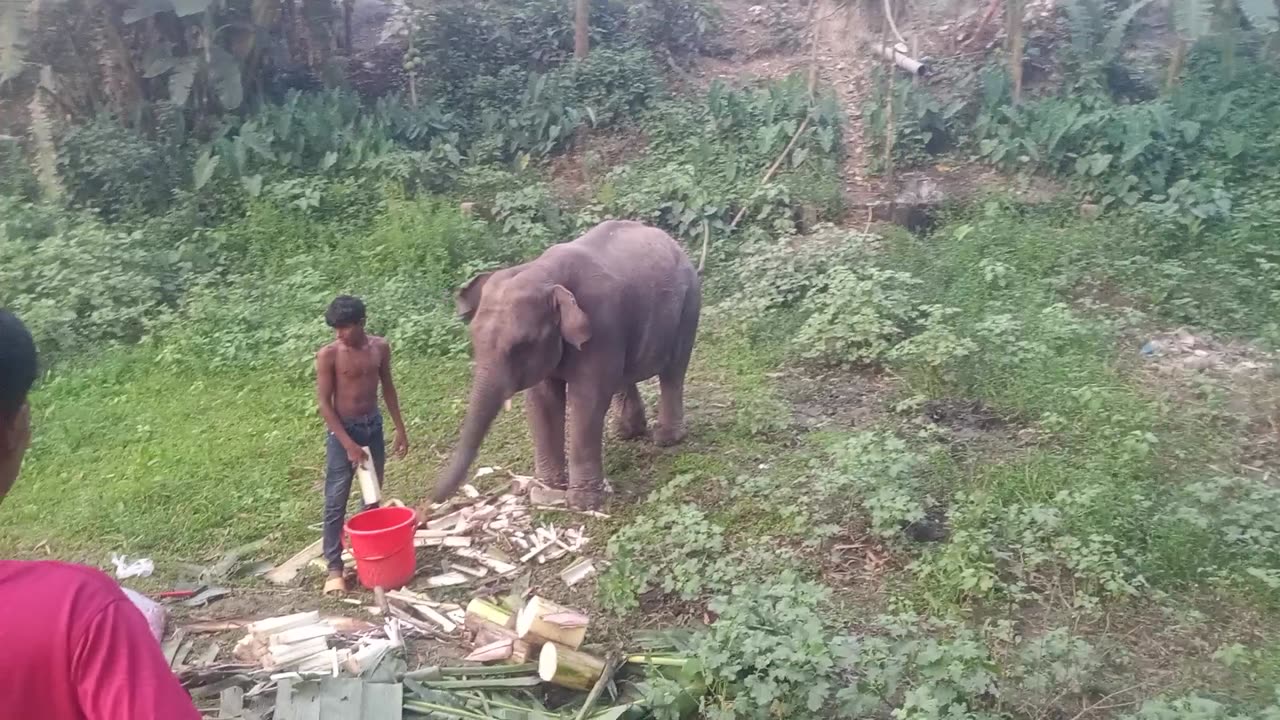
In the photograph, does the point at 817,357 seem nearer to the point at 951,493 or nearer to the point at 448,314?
the point at 951,493

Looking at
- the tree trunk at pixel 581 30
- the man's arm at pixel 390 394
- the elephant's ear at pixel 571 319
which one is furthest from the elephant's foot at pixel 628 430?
the tree trunk at pixel 581 30

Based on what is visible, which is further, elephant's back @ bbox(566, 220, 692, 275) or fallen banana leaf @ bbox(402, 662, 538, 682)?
elephant's back @ bbox(566, 220, 692, 275)

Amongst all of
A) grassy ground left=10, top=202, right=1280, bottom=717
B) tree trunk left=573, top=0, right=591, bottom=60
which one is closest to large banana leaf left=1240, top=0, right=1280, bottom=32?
grassy ground left=10, top=202, right=1280, bottom=717

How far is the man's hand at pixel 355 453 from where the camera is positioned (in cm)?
504

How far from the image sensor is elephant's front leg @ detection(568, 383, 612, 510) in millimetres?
5875

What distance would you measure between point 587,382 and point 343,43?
33.2 ft

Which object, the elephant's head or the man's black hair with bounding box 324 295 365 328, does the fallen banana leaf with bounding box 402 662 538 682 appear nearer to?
the elephant's head

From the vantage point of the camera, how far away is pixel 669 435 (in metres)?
6.93

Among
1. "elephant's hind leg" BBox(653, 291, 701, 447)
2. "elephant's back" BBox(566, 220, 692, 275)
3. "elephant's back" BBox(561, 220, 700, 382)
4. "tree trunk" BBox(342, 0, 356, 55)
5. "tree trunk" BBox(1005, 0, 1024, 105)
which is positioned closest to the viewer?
"elephant's back" BBox(561, 220, 700, 382)

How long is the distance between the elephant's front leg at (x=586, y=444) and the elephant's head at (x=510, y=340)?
309mm

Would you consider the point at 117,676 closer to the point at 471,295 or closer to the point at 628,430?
the point at 471,295

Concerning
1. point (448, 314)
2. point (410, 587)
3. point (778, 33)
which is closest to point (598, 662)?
point (410, 587)

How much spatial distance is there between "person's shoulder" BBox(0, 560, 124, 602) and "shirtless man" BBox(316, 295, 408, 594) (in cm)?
335

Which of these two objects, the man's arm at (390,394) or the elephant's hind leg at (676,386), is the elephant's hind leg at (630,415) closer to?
the elephant's hind leg at (676,386)
